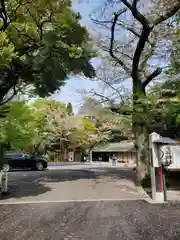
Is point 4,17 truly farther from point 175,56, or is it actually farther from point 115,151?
point 115,151

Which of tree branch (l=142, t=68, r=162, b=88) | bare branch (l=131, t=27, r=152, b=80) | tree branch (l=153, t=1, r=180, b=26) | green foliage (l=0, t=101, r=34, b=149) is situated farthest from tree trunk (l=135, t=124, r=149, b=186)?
green foliage (l=0, t=101, r=34, b=149)

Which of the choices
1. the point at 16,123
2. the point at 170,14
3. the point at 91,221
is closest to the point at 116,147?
the point at 16,123

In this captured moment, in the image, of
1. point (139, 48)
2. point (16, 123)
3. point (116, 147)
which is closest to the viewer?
point (139, 48)

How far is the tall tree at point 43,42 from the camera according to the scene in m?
11.4

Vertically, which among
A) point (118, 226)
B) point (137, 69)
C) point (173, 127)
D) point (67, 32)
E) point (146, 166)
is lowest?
point (118, 226)

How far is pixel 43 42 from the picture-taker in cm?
1180

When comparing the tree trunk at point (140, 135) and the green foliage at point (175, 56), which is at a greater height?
the green foliage at point (175, 56)

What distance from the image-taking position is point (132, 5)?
10.8 metres

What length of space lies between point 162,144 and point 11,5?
761cm

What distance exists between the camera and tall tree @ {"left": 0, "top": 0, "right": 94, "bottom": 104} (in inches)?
449

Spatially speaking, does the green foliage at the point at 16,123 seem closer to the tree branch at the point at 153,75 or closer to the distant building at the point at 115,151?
the tree branch at the point at 153,75

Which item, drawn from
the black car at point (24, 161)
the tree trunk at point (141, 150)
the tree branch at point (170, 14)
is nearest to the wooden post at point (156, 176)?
the tree trunk at point (141, 150)

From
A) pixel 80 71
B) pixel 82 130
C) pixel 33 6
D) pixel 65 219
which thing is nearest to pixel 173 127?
pixel 80 71

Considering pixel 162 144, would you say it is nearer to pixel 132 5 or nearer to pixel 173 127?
pixel 132 5
